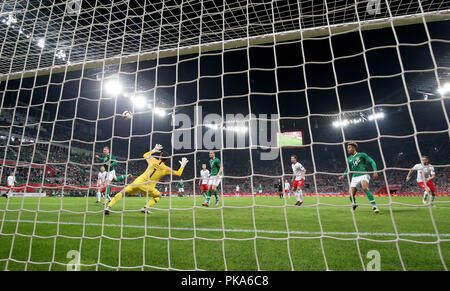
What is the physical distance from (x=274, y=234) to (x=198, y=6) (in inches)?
174

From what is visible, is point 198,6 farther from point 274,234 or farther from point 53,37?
point 274,234

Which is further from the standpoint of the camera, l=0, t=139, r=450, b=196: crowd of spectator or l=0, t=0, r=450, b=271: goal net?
l=0, t=139, r=450, b=196: crowd of spectator

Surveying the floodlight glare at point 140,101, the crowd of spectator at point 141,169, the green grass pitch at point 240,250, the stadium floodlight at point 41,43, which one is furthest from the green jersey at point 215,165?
the floodlight glare at point 140,101

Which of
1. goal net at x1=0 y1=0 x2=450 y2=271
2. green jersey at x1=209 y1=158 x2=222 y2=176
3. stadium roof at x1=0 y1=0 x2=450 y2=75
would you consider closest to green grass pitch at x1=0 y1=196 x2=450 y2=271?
goal net at x1=0 y1=0 x2=450 y2=271

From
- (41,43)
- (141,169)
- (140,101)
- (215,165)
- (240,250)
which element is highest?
(140,101)

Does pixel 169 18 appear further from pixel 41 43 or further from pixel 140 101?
pixel 140 101

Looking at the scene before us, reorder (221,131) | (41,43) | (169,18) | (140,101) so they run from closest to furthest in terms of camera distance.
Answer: (221,131) → (169,18) → (41,43) → (140,101)

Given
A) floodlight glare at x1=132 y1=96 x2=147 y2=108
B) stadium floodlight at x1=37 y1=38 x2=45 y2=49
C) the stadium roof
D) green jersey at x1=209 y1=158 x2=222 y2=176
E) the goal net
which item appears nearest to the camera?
the goal net

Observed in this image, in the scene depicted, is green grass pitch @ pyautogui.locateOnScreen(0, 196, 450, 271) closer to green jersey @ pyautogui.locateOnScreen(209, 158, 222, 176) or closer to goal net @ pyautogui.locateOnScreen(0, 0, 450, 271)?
goal net @ pyautogui.locateOnScreen(0, 0, 450, 271)

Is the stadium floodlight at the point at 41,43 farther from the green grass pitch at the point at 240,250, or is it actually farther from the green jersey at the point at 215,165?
the green jersey at the point at 215,165

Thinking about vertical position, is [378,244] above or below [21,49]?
below

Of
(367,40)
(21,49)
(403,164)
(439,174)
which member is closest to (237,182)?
(403,164)

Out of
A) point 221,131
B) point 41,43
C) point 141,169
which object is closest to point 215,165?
point 221,131

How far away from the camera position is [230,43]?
3916mm
